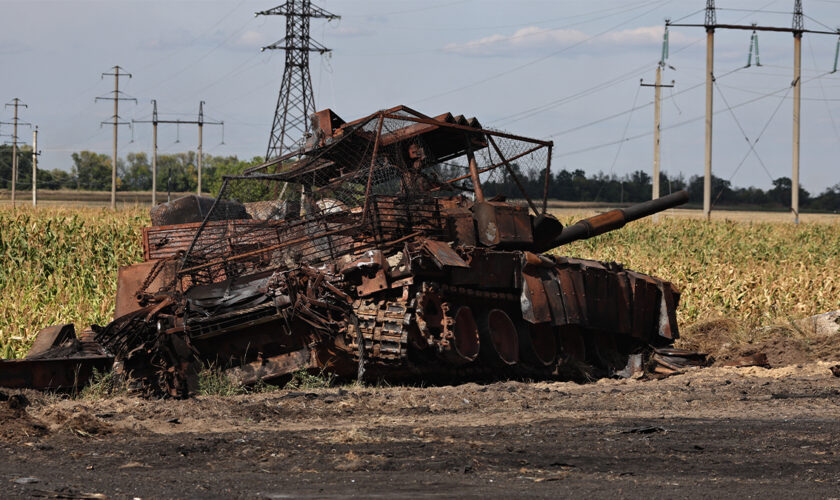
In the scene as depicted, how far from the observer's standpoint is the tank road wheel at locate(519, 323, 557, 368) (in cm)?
1313

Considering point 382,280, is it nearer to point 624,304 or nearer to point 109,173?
point 624,304

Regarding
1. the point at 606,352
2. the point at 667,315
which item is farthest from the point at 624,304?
the point at 667,315

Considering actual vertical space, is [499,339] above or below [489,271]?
below

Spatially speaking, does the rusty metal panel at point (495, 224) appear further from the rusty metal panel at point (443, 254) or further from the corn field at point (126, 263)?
the corn field at point (126, 263)

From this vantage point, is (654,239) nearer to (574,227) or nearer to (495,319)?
(574,227)

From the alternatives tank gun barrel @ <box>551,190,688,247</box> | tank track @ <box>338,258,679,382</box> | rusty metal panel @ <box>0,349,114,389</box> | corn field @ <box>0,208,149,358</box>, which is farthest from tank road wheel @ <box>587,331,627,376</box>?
corn field @ <box>0,208,149,358</box>

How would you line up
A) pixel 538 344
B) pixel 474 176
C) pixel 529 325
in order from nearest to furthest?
pixel 529 325 < pixel 538 344 < pixel 474 176

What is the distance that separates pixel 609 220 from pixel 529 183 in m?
2.77

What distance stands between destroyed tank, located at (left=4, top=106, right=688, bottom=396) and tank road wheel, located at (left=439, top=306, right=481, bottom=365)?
2 cm

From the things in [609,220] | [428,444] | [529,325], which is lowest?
[428,444]

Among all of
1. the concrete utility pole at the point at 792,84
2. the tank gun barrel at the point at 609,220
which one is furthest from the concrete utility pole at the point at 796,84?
the tank gun barrel at the point at 609,220

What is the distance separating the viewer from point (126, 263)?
21094mm

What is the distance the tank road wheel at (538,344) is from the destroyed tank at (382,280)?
0.07 ft

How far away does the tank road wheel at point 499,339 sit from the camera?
1228 centimetres
